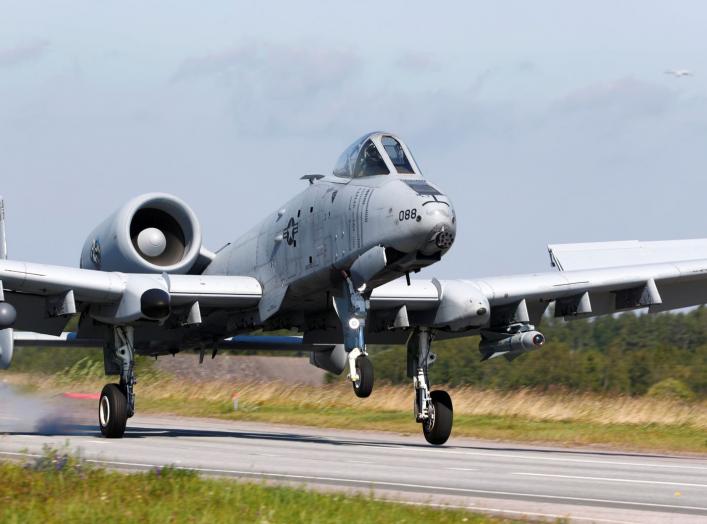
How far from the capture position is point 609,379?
135 ft

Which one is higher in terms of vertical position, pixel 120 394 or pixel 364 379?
pixel 364 379

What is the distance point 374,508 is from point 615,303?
14.3 metres

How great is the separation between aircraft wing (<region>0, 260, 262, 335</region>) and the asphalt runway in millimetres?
2182

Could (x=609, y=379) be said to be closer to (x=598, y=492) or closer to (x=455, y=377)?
(x=455, y=377)

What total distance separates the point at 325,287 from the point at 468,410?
14.3 meters

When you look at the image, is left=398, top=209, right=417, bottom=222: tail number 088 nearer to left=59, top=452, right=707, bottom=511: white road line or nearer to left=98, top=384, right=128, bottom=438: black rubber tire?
left=59, top=452, right=707, bottom=511: white road line

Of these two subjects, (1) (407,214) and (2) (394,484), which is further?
(1) (407,214)

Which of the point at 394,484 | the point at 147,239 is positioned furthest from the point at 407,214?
the point at 147,239

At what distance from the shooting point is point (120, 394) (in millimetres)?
19703

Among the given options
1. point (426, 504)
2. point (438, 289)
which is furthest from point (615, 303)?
point (426, 504)

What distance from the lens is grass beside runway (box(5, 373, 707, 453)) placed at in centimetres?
2458

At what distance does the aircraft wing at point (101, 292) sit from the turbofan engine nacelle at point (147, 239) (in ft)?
5.48

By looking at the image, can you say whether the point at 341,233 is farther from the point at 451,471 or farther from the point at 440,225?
the point at 451,471

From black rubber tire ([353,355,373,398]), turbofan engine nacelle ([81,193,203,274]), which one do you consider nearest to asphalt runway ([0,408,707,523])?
black rubber tire ([353,355,373,398])
